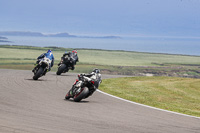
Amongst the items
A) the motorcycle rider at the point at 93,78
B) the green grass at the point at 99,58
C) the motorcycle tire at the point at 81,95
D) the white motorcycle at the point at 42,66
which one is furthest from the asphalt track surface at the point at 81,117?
the green grass at the point at 99,58

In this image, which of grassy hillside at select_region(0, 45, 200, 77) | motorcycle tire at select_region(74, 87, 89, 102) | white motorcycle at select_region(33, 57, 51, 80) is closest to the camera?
motorcycle tire at select_region(74, 87, 89, 102)

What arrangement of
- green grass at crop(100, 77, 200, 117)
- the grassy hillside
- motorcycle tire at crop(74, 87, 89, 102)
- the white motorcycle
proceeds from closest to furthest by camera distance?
1. motorcycle tire at crop(74, 87, 89, 102)
2. green grass at crop(100, 77, 200, 117)
3. the white motorcycle
4. the grassy hillside

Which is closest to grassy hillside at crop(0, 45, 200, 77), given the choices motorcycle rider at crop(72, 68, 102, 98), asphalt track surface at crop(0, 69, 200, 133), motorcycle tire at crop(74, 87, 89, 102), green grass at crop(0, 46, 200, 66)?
green grass at crop(0, 46, 200, 66)

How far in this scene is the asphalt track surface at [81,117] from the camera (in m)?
10.3

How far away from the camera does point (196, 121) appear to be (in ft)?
42.2

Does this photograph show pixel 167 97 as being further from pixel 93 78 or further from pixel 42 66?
pixel 42 66

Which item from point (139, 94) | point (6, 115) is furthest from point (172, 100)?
point (6, 115)

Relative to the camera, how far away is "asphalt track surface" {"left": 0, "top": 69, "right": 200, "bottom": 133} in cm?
1030

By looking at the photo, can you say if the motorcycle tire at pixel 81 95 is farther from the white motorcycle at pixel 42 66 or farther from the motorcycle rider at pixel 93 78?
the white motorcycle at pixel 42 66

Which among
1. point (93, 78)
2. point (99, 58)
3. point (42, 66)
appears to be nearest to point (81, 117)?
point (93, 78)

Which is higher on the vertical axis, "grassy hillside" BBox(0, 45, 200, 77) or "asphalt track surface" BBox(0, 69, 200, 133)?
"asphalt track surface" BBox(0, 69, 200, 133)

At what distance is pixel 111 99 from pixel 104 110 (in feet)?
12.8

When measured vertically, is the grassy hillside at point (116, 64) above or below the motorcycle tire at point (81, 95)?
below

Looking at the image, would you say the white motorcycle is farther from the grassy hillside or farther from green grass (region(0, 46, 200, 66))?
green grass (region(0, 46, 200, 66))
